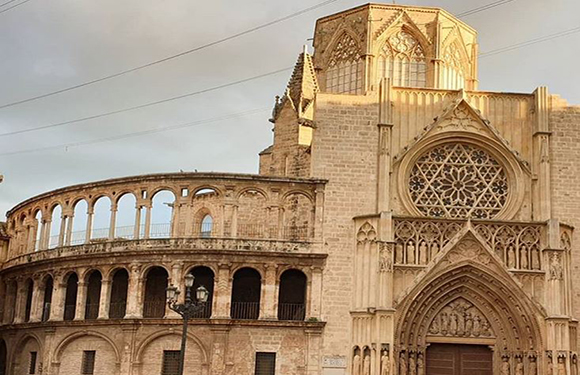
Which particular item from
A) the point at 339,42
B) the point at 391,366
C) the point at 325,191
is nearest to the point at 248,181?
the point at 325,191

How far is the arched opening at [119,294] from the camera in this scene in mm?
33219

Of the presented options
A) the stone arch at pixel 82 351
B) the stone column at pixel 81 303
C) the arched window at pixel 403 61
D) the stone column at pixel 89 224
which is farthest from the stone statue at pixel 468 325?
the stone column at pixel 89 224

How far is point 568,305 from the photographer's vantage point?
3047 cm

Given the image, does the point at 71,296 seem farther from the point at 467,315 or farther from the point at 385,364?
the point at 467,315

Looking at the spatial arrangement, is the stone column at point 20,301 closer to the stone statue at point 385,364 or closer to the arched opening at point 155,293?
the arched opening at point 155,293

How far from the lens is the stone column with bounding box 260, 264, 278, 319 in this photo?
30594 millimetres

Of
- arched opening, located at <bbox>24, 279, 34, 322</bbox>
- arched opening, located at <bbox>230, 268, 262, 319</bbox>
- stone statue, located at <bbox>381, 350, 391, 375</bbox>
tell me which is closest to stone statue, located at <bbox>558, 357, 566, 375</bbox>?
stone statue, located at <bbox>381, 350, 391, 375</bbox>

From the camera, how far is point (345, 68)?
1566 inches

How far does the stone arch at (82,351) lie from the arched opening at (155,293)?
6.04 feet

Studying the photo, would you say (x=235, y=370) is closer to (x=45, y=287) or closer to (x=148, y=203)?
(x=148, y=203)

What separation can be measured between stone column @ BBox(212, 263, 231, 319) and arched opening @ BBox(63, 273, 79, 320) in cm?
657

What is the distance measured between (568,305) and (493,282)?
2734 mm

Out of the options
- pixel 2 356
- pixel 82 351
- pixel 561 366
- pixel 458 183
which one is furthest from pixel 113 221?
pixel 561 366

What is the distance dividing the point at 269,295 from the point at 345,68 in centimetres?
1341
